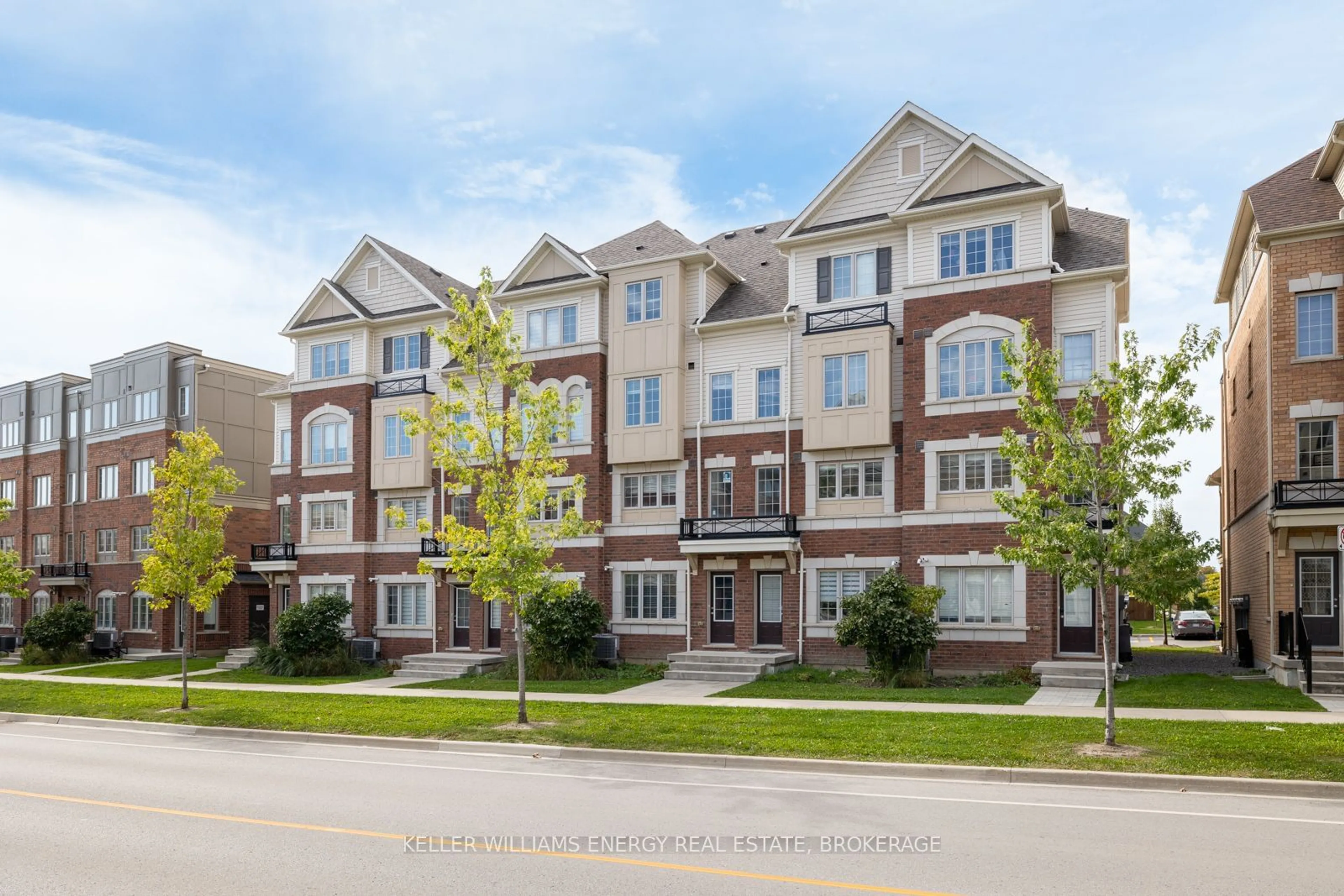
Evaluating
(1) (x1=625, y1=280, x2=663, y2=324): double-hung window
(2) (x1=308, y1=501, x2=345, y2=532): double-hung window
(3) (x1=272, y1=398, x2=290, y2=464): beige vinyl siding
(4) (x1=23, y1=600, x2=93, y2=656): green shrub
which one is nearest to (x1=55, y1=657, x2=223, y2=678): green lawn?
(4) (x1=23, y1=600, x2=93, y2=656): green shrub

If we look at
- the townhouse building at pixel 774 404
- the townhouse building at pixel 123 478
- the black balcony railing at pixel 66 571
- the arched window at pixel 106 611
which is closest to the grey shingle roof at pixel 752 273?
the townhouse building at pixel 774 404

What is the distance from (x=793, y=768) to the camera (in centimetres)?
1448

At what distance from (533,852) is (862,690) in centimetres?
1424

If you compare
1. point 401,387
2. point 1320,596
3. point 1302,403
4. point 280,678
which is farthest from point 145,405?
point 1320,596

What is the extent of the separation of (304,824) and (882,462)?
19134 millimetres

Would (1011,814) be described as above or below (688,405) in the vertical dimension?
below

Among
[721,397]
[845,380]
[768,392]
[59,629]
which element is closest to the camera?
[845,380]

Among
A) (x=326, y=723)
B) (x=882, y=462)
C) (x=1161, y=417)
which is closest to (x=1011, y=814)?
(x=1161, y=417)

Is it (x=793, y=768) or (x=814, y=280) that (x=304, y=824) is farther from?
(x=814, y=280)

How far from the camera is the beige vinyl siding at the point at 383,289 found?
34.9 m

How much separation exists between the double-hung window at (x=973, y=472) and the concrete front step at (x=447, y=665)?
1348cm

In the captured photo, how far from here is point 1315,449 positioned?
23.3m

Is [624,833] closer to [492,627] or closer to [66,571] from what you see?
[492,627]

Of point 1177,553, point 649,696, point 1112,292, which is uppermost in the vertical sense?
point 1112,292
